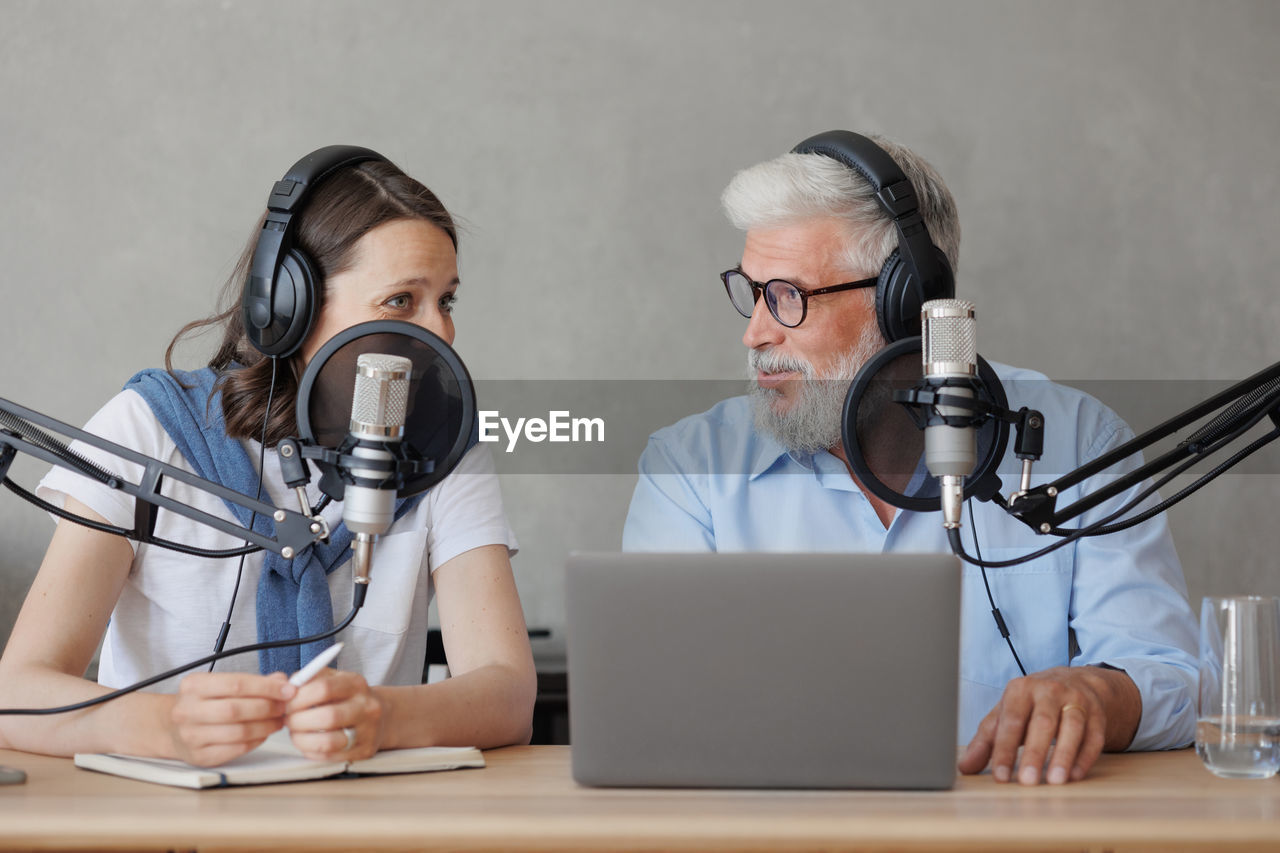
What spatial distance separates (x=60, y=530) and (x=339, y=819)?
2.44ft

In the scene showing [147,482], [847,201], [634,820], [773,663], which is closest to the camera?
[634,820]

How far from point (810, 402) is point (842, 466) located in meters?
0.11

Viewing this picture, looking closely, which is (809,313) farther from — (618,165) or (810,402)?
(618,165)

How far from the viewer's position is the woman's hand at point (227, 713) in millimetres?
997

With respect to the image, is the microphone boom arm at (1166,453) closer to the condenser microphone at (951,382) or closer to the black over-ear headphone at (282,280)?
the condenser microphone at (951,382)

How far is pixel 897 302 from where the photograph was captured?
1.52m

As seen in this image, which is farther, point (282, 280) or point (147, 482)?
point (282, 280)

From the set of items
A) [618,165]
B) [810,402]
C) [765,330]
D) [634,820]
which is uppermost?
[618,165]

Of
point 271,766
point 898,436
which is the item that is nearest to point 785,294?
point 898,436

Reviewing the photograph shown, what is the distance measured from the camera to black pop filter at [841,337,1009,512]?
107cm

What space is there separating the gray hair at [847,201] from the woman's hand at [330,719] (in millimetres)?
973

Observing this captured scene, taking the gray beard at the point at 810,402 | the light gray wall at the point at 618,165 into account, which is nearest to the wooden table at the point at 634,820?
the gray beard at the point at 810,402

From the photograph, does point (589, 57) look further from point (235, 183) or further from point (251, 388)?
point (251, 388)

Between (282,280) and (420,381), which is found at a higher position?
(282,280)
